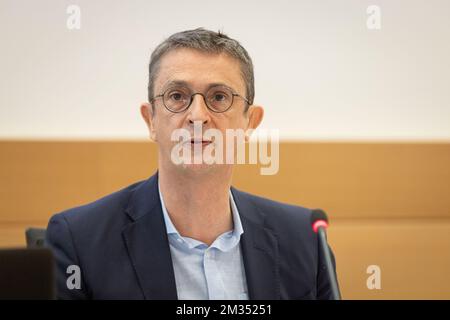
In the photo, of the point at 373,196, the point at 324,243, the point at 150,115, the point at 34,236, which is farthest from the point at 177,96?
the point at 373,196

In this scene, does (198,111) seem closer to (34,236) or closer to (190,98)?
(190,98)

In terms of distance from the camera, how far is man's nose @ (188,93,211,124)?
1245 mm

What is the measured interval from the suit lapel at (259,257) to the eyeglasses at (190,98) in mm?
253

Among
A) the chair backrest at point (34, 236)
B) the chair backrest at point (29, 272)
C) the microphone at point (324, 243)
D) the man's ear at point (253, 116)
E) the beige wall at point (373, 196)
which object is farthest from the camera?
the beige wall at point (373, 196)

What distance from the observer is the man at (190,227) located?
119cm

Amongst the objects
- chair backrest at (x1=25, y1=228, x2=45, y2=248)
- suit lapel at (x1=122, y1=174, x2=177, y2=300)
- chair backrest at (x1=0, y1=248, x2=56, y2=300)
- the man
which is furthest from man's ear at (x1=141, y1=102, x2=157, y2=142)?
chair backrest at (x1=0, y1=248, x2=56, y2=300)

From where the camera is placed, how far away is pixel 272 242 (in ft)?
4.28

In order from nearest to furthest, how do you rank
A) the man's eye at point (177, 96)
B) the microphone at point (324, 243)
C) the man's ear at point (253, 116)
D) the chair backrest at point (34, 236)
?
the microphone at point (324, 243) → the man's eye at point (177, 96) → the man's ear at point (253, 116) → the chair backrest at point (34, 236)

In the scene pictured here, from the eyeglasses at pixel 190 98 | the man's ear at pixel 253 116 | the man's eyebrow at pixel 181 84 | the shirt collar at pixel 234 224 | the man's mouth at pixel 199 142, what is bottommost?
the shirt collar at pixel 234 224

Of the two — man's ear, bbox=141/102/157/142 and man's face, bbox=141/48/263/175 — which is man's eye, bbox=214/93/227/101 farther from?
man's ear, bbox=141/102/157/142

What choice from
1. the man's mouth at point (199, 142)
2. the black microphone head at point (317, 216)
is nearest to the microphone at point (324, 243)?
the black microphone head at point (317, 216)

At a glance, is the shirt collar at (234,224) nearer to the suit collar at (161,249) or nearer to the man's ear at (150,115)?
the suit collar at (161,249)
